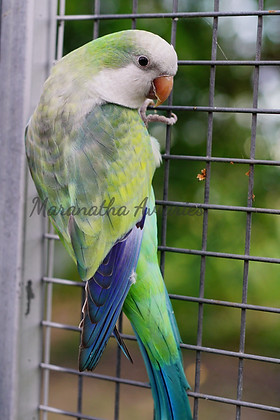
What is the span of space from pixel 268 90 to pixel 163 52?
0.50 metres

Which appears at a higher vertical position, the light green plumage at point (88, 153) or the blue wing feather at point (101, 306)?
the light green plumage at point (88, 153)

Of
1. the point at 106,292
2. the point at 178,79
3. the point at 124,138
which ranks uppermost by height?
the point at 178,79

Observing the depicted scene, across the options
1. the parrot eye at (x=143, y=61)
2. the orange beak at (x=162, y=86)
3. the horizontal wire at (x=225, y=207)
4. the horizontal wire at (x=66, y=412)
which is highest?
the parrot eye at (x=143, y=61)

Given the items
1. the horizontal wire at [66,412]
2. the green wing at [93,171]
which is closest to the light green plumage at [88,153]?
the green wing at [93,171]

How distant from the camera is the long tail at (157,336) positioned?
0.95 meters

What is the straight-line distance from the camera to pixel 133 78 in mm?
968

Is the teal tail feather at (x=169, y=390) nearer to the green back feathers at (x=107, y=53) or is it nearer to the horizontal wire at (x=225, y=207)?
the horizontal wire at (x=225, y=207)

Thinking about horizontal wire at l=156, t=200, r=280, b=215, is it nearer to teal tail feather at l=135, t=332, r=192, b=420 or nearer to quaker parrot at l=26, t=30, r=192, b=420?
quaker parrot at l=26, t=30, r=192, b=420

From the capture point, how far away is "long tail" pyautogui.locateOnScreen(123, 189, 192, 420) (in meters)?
0.95

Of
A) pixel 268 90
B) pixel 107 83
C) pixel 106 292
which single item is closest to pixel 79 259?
pixel 106 292

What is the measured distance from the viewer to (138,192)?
945 millimetres

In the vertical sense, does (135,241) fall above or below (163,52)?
below

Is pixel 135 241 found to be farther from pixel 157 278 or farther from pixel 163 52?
pixel 163 52

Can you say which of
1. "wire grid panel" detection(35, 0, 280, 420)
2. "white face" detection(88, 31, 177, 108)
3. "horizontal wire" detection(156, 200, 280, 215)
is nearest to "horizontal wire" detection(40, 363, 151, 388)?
"wire grid panel" detection(35, 0, 280, 420)
